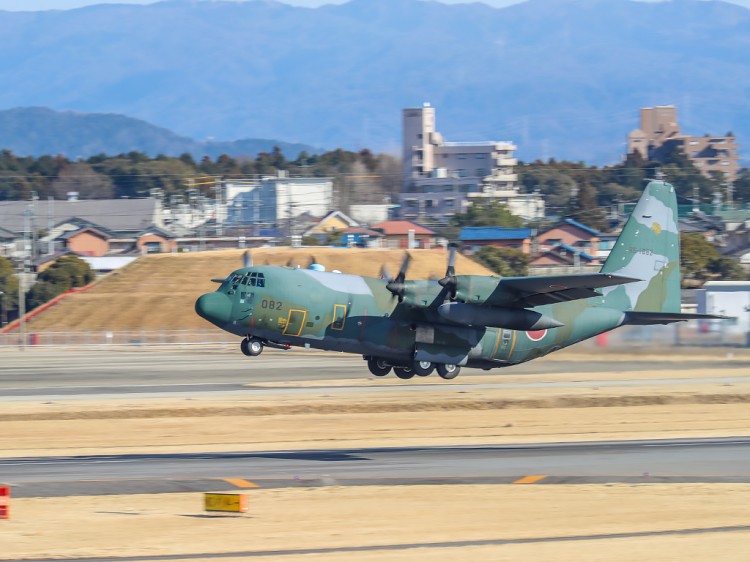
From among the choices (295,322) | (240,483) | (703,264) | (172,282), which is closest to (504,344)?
(295,322)

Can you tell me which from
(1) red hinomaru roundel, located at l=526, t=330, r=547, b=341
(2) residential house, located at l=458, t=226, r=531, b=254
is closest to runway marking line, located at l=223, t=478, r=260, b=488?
(1) red hinomaru roundel, located at l=526, t=330, r=547, b=341

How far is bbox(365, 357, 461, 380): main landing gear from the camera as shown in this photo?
35.2 m

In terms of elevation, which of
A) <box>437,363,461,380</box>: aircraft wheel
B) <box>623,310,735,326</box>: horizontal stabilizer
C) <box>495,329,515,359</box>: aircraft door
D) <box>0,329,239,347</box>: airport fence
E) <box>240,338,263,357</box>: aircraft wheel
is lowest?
<box>0,329,239,347</box>: airport fence

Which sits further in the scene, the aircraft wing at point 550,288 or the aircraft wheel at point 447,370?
the aircraft wheel at point 447,370

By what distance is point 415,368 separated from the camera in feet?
116

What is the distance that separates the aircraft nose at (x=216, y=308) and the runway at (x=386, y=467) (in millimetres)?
5931

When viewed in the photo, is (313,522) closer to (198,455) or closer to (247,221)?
(198,455)

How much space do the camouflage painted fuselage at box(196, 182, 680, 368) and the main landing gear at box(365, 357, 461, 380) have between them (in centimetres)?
37

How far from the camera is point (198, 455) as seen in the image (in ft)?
91.0

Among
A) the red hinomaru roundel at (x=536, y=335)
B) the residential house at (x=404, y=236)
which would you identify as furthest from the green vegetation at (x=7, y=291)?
the red hinomaru roundel at (x=536, y=335)

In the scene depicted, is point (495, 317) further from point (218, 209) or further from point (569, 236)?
point (218, 209)

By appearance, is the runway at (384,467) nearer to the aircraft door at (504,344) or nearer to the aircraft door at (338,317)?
the aircraft door at (338,317)

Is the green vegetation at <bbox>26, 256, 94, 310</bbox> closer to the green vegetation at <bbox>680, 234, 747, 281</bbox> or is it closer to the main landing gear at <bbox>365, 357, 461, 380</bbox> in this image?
the green vegetation at <bbox>680, 234, 747, 281</bbox>

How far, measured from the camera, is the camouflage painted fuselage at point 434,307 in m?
32.8
